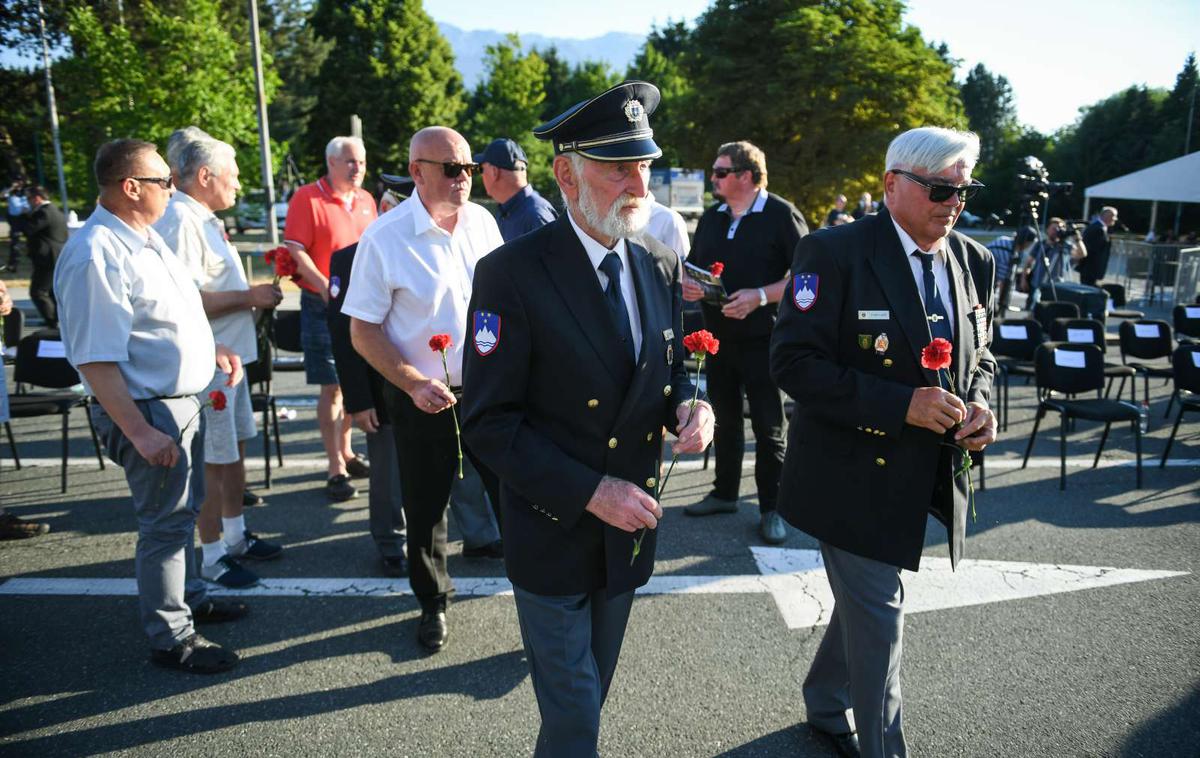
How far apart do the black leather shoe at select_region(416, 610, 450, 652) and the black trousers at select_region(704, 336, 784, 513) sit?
7.31 ft

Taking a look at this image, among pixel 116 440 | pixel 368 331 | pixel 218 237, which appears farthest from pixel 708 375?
pixel 116 440

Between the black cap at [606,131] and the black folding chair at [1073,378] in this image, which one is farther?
the black folding chair at [1073,378]

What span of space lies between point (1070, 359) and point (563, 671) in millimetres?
5979

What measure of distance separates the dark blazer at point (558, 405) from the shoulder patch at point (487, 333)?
0.6 inches

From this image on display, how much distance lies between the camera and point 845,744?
9.84ft

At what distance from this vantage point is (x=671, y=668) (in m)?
3.61

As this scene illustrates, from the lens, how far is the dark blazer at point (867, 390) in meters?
2.67

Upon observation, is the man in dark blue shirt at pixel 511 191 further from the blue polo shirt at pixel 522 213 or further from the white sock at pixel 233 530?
the white sock at pixel 233 530

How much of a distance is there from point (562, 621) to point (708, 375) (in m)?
3.43

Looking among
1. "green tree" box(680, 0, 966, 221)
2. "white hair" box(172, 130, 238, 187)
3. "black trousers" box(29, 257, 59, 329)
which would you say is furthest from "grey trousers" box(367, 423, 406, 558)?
"green tree" box(680, 0, 966, 221)

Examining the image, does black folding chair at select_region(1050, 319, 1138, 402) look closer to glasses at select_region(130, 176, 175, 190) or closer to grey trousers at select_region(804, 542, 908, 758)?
grey trousers at select_region(804, 542, 908, 758)

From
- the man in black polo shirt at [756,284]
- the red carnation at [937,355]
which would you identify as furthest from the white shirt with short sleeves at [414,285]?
the red carnation at [937,355]

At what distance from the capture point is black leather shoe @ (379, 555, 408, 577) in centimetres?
460

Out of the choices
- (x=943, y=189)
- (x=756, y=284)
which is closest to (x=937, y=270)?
(x=943, y=189)
